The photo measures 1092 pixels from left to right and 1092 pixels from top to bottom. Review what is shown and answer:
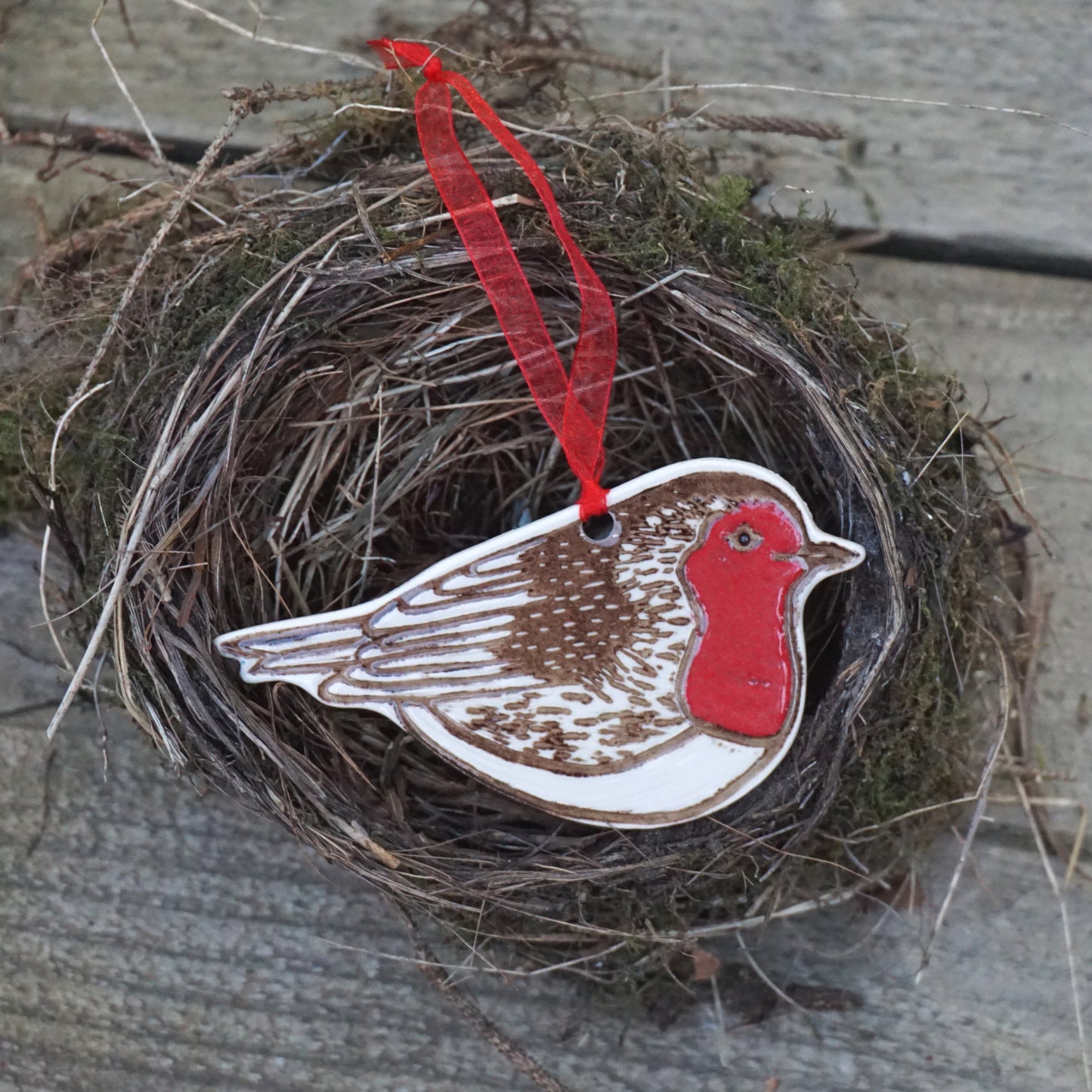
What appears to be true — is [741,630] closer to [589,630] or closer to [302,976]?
[589,630]

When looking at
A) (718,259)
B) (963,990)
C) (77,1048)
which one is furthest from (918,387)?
(77,1048)

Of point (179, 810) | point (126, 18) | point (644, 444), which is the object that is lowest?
point (179, 810)

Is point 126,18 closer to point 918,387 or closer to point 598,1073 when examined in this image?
point 918,387

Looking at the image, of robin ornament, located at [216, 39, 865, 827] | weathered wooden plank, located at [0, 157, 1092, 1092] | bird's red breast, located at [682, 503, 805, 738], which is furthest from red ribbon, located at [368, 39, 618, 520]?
weathered wooden plank, located at [0, 157, 1092, 1092]

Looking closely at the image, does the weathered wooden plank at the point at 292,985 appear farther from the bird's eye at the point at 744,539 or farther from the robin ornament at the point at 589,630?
the bird's eye at the point at 744,539

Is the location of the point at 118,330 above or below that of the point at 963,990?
above

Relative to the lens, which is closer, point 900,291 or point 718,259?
point 718,259

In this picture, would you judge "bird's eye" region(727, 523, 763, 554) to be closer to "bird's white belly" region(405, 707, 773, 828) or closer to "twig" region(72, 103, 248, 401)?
"bird's white belly" region(405, 707, 773, 828)
